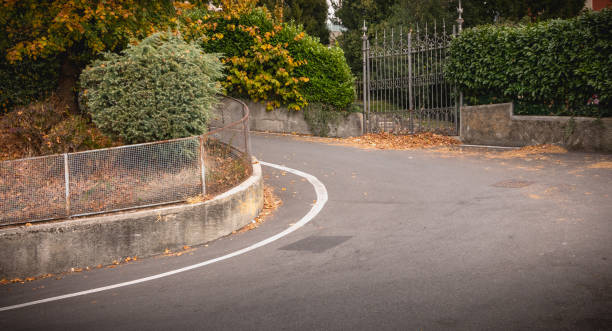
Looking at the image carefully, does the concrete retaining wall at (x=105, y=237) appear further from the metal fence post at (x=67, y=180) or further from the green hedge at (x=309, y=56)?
the green hedge at (x=309, y=56)

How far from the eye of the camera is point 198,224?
7750 millimetres

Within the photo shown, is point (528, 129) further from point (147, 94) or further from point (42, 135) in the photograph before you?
point (42, 135)

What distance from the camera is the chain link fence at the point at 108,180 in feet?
24.2

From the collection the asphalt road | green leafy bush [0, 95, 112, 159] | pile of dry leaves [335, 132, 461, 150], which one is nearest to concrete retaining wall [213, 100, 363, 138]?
pile of dry leaves [335, 132, 461, 150]

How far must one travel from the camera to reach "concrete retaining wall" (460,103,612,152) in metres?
12.3

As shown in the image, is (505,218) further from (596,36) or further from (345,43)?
(345,43)

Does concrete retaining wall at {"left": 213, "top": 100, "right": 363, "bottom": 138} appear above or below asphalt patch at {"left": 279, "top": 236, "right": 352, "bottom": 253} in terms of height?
above

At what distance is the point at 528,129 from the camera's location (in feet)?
44.7

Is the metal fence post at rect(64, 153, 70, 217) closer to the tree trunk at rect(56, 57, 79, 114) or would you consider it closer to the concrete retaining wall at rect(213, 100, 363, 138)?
the tree trunk at rect(56, 57, 79, 114)

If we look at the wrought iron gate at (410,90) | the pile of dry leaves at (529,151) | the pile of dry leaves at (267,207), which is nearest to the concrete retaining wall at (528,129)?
the pile of dry leaves at (529,151)

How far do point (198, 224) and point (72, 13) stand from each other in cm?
532

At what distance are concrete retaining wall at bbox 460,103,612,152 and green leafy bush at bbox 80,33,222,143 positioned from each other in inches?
333

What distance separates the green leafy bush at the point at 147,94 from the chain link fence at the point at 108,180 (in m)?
A: 1.11

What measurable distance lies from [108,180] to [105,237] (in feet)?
2.82
